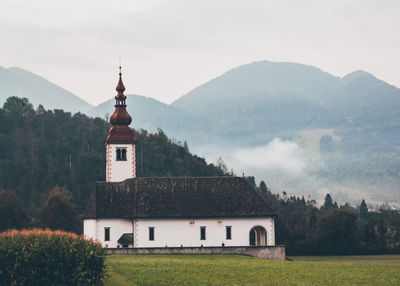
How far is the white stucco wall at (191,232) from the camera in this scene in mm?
72812

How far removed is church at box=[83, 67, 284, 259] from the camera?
7281 cm

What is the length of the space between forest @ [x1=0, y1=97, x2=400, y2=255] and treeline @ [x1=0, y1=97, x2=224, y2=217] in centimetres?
19

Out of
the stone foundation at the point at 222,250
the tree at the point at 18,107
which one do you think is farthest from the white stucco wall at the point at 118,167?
the tree at the point at 18,107

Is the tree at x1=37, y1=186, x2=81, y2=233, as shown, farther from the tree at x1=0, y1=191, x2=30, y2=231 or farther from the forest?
the tree at x1=0, y1=191, x2=30, y2=231

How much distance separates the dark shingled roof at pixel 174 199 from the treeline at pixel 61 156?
60.7 meters

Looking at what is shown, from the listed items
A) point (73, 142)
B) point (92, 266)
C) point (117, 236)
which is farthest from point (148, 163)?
point (92, 266)

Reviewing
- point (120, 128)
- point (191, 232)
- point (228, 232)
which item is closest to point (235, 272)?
point (191, 232)

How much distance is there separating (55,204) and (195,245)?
1322 inches

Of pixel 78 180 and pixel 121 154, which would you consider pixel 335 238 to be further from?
pixel 78 180

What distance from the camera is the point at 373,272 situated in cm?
5600

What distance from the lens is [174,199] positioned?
74688 millimetres

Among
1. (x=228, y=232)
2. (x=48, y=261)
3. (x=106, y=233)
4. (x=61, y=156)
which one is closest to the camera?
(x=48, y=261)

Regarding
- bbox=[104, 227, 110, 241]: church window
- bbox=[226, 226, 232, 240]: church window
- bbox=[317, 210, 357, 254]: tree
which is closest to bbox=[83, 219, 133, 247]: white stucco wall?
bbox=[104, 227, 110, 241]: church window

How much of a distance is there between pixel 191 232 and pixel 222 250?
4385 mm
